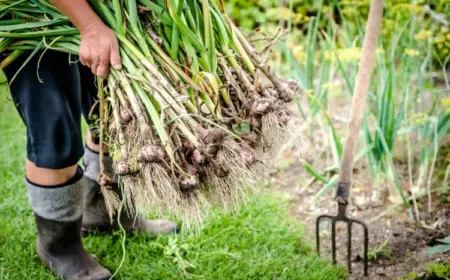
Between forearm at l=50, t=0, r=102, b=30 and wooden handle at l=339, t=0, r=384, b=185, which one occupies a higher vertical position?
forearm at l=50, t=0, r=102, b=30

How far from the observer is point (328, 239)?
Result: 244 cm

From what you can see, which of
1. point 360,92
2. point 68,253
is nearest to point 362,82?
point 360,92

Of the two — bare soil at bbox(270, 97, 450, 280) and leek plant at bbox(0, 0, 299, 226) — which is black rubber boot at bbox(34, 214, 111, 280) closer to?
leek plant at bbox(0, 0, 299, 226)

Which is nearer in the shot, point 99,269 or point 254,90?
point 254,90

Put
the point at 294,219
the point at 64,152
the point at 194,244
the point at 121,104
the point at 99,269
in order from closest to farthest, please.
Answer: the point at 121,104, the point at 64,152, the point at 99,269, the point at 194,244, the point at 294,219

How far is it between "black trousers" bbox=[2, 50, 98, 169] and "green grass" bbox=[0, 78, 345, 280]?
510 mm

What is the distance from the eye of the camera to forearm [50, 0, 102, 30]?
1535 mm

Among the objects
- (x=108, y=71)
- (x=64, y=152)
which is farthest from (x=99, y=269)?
(x=108, y=71)

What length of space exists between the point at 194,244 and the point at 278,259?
0.37 m

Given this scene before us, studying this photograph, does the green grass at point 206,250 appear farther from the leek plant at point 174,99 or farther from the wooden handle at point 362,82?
the leek plant at point 174,99

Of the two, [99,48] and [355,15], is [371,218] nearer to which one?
[355,15]

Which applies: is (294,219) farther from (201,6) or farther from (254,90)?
(201,6)

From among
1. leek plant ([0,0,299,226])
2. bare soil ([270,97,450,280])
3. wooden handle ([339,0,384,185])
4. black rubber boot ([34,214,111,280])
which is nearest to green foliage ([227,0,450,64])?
wooden handle ([339,0,384,185])

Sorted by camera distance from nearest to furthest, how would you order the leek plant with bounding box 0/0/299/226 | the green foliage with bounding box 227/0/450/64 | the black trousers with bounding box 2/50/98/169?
the leek plant with bounding box 0/0/299/226 → the black trousers with bounding box 2/50/98/169 → the green foliage with bounding box 227/0/450/64
